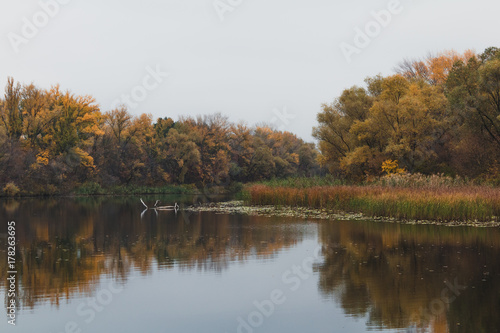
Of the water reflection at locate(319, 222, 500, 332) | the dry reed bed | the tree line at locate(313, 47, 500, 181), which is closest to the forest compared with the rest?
the tree line at locate(313, 47, 500, 181)

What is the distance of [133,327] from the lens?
9.13m

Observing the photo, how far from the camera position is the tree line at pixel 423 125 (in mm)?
39250

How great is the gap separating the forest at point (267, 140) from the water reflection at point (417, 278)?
67.9 ft

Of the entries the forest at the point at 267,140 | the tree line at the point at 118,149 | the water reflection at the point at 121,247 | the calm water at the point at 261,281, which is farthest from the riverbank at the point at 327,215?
the tree line at the point at 118,149

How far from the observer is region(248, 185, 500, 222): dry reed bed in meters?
23.8

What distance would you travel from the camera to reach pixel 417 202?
2502 centimetres

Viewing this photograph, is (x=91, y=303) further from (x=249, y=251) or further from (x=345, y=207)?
(x=345, y=207)

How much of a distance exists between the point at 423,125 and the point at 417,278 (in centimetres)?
3549

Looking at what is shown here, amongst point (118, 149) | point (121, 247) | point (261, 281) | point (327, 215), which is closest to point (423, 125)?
point (327, 215)

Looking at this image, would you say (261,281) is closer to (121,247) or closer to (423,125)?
(121,247)

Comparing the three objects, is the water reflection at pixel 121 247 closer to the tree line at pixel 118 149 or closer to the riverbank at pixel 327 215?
the riverbank at pixel 327 215

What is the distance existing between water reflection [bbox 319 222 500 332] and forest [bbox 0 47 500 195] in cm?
2070

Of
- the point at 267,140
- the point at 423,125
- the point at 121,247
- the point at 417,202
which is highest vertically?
the point at 267,140

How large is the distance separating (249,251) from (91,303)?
7334 mm
